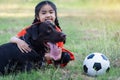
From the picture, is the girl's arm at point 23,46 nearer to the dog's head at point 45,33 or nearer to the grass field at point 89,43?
the dog's head at point 45,33

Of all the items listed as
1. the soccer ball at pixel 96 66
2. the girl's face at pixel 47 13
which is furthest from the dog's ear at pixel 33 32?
the soccer ball at pixel 96 66

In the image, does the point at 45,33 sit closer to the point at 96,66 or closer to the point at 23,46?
the point at 23,46

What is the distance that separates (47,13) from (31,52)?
34.3 inches

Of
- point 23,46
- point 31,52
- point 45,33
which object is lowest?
point 31,52

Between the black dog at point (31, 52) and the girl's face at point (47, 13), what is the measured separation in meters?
0.44

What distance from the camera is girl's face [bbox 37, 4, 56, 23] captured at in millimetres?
7922

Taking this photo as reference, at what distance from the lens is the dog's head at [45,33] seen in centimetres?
731

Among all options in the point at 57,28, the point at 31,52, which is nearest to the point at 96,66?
the point at 57,28

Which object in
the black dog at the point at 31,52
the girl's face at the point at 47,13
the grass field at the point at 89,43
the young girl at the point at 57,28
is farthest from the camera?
the girl's face at the point at 47,13

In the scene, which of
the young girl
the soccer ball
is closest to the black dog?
the young girl

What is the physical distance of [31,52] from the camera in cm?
750

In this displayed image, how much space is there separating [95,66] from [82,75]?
29cm

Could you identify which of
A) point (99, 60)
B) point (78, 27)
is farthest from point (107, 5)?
point (78, 27)

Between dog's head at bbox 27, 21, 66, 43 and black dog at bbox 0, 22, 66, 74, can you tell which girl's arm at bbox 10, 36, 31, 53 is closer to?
black dog at bbox 0, 22, 66, 74
